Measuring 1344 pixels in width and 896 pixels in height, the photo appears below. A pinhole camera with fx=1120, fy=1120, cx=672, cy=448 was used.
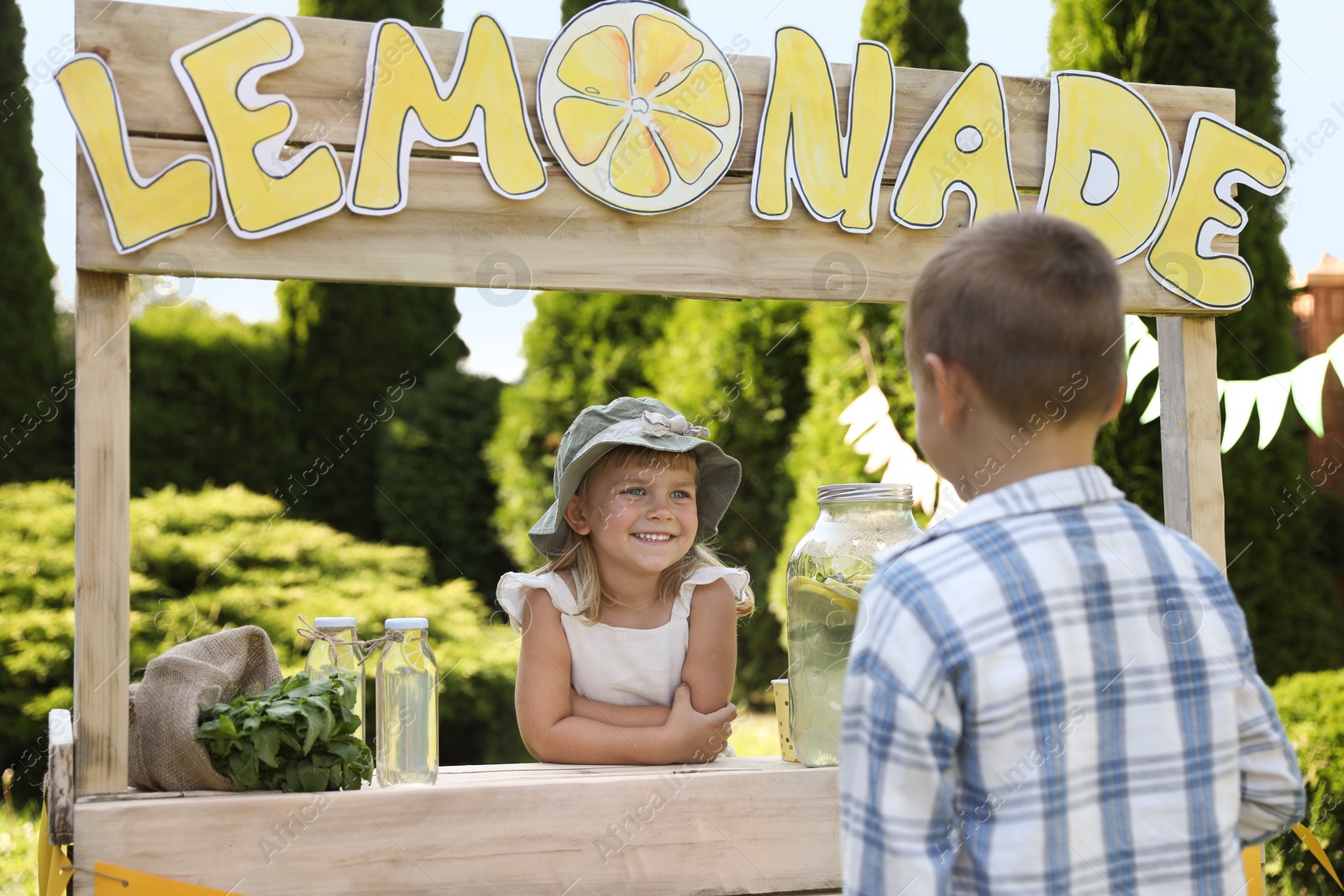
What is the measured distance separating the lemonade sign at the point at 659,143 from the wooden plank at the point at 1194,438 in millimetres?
86

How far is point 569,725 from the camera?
1.91 m

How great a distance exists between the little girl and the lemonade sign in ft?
1.53

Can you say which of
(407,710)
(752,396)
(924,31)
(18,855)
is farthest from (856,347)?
(407,710)

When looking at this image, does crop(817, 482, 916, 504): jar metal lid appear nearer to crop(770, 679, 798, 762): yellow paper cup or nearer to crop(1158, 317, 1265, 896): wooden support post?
crop(770, 679, 798, 762): yellow paper cup

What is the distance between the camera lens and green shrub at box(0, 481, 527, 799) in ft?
15.4

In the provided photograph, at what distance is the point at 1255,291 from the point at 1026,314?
4.53m

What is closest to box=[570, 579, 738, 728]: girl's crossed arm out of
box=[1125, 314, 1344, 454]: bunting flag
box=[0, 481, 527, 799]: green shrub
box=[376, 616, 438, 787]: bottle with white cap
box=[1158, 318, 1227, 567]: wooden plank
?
box=[376, 616, 438, 787]: bottle with white cap

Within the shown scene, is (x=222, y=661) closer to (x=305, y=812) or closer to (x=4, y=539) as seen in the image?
(x=305, y=812)

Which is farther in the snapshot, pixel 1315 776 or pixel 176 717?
pixel 1315 776

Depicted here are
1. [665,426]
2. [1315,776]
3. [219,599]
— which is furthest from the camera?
[219,599]

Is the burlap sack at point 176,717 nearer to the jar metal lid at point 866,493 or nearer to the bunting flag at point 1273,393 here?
the jar metal lid at point 866,493

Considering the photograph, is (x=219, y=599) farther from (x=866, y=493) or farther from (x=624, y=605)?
(x=866, y=493)

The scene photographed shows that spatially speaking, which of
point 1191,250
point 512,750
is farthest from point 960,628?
point 512,750

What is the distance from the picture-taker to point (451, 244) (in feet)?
5.65
